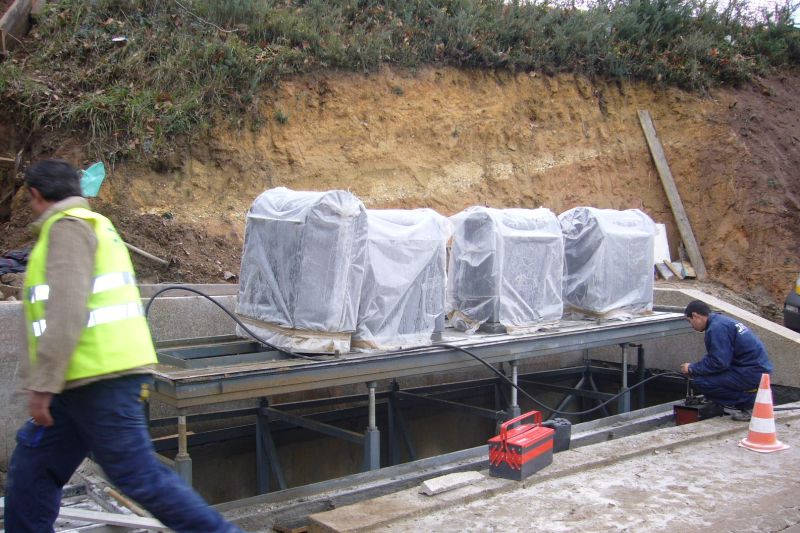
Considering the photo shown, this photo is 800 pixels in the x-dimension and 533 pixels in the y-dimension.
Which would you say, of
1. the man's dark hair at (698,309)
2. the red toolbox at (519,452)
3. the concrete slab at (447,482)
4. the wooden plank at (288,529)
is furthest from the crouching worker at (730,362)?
the wooden plank at (288,529)

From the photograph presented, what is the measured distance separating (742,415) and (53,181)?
663 cm

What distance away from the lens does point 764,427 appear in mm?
6305

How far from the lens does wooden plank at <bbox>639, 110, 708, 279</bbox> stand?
1411 cm

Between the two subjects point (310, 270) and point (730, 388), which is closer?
point (310, 270)

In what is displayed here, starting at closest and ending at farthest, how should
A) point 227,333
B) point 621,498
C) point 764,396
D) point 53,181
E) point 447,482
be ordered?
1. point 53,181
2. point 621,498
3. point 447,482
4. point 764,396
5. point 227,333

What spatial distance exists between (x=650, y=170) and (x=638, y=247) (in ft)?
25.0

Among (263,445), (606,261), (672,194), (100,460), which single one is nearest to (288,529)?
(100,460)

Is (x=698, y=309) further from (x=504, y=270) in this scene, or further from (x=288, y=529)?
(x=288, y=529)

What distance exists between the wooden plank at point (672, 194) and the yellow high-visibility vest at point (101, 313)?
1259 centimetres

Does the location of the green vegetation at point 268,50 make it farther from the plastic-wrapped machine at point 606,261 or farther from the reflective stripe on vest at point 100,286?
the reflective stripe on vest at point 100,286

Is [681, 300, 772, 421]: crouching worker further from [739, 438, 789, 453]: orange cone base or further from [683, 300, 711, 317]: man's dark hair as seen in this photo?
[739, 438, 789, 453]: orange cone base

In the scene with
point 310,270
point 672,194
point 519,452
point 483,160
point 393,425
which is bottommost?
point 393,425

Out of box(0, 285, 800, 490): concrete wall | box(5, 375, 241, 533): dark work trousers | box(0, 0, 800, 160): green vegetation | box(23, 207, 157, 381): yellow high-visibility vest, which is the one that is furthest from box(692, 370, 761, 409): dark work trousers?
box(0, 0, 800, 160): green vegetation

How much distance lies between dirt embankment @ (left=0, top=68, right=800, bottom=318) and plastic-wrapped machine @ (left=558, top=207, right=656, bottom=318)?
15.3ft
